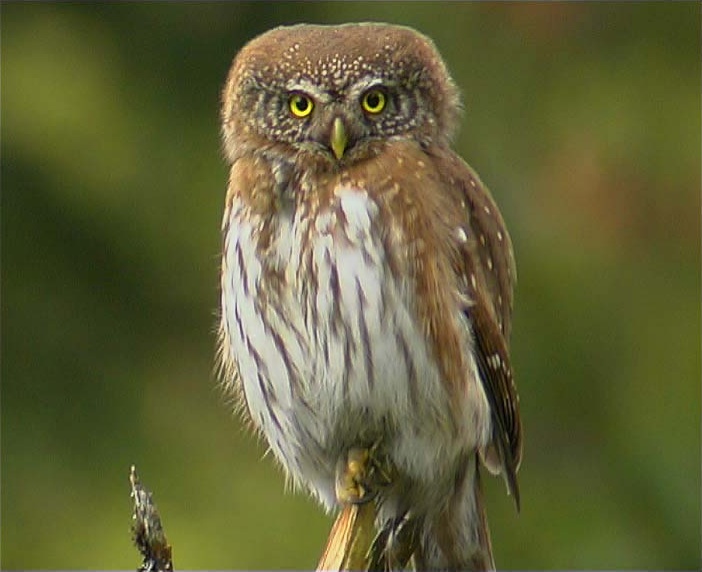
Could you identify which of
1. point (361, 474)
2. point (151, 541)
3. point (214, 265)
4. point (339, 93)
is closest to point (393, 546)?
point (361, 474)

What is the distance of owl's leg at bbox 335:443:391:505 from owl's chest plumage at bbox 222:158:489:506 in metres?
0.03

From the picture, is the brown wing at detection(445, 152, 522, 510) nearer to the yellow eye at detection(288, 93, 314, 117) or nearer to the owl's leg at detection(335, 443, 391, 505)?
the owl's leg at detection(335, 443, 391, 505)

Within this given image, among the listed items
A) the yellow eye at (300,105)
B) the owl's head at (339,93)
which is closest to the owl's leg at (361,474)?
the owl's head at (339,93)

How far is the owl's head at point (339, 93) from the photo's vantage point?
4375mm

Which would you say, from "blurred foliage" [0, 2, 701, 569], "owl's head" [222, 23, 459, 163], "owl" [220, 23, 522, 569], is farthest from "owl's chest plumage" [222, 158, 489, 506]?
"blurred foliage" [0, 2, 701, 569]

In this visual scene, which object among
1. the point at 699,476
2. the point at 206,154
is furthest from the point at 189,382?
the point at 699,476

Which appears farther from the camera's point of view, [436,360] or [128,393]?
[128,393]

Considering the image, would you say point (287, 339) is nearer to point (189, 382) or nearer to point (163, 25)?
point (189, 382)

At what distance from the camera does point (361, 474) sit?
14.5ft

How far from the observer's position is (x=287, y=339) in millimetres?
4387

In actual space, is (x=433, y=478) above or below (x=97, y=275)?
above

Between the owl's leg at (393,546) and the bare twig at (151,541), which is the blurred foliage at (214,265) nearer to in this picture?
the owl's leg at (393,546)

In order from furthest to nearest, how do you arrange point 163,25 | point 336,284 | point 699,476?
point 163,25 < point 699,476 < point 336,284

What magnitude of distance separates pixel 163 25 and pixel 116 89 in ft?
1.31
